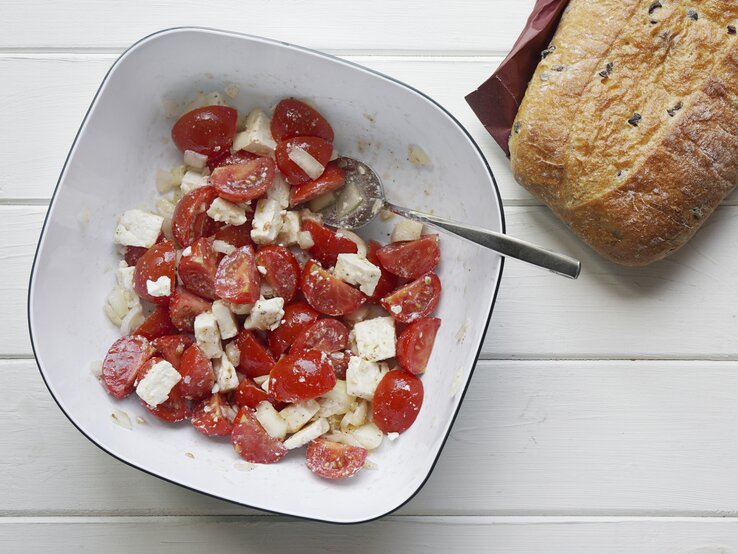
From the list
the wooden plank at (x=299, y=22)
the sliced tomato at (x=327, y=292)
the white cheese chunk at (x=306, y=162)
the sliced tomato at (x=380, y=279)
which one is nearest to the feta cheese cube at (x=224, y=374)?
the sliced tomato at (x=327, y=292)

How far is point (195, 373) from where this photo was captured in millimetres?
1429

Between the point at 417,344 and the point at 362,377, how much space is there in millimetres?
137

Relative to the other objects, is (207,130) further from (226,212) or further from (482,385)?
(482,385)

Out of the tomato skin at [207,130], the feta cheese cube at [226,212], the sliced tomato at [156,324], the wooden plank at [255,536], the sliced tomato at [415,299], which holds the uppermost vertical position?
the tomato skin at [207,130]

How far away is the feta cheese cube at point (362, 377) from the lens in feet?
4.70

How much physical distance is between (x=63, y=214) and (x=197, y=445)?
0.56 metres

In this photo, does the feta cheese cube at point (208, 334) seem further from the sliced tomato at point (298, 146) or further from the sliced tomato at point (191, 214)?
the sliced tomato at point (298, 146)

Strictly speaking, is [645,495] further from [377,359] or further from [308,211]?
[308,211]

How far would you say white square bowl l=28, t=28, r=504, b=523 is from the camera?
4.39ft

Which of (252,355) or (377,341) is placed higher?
(377,341)

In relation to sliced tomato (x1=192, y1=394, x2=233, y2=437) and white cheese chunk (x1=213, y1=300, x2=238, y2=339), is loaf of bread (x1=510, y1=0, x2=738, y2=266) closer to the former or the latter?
white cheese chunk (x1=213, y1=300, x2=238, y2=339)

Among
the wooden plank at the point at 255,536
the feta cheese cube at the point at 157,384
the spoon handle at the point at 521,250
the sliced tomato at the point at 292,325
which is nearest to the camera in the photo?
the spoon handle at the point at 521,250

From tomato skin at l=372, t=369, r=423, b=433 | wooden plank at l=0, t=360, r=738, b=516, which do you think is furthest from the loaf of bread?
tomato skin at l=372, t=369, r=423, b=433

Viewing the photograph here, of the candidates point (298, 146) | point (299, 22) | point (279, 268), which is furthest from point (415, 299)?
point (299, 22)
